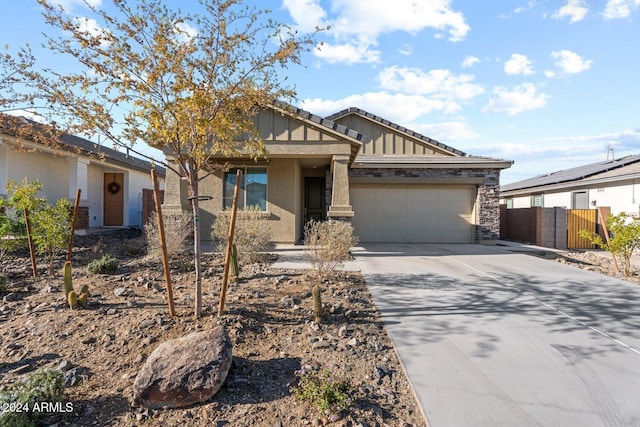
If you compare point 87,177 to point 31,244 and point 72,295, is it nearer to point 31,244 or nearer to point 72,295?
point 31,244

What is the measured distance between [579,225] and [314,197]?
10395mm

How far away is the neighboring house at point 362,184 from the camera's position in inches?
407

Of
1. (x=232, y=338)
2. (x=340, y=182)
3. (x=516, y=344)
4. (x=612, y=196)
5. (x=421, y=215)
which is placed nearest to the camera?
(x=232, y=338)

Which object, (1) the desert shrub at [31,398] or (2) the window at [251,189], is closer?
(1) the desert shrub at [31,398]

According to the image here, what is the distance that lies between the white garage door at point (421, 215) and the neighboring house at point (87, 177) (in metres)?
9.44

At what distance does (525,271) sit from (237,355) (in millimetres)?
7207

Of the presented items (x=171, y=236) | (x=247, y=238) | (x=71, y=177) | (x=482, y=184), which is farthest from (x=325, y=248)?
(x=71, y=177)

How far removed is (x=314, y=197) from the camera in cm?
1538

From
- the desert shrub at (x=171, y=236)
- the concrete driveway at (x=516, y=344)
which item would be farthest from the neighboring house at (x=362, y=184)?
the concrete driveway at (x=516, y=344)

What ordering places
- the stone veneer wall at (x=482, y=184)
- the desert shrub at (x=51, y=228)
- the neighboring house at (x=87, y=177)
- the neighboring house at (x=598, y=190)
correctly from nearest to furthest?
the desert shrub at (x=51, y=228), the neighboring house at (x=87, y=177), the neighboring house at (x=598, y=190), the stone veneer wall at (x=482, y=184)

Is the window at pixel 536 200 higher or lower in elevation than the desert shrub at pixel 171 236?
higher

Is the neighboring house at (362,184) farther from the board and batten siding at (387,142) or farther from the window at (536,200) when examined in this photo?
the window at (536,200)

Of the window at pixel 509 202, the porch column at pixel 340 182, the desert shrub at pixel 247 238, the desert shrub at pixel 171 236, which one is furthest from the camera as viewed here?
the window at pixel 509 202

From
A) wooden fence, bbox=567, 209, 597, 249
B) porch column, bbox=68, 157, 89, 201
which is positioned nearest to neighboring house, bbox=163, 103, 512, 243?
wooden fence, bbox=567, 209, 597, 249
